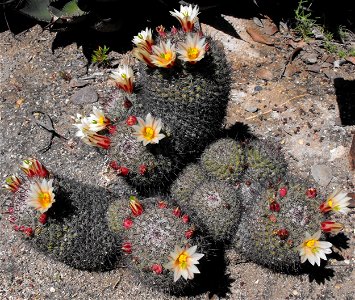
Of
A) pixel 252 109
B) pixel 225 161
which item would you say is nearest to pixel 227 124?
pixel 252 109

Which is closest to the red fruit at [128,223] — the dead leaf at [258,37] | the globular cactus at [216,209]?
the globular cactus at [216,209]

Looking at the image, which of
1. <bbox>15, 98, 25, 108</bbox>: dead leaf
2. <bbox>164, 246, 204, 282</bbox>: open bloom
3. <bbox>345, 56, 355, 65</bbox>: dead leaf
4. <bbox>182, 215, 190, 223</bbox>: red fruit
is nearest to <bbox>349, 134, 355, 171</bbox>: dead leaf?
<bbox>345, 56, 355, 65</bbox>: dead leaf

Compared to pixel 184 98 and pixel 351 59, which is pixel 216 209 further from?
pixel 351 59

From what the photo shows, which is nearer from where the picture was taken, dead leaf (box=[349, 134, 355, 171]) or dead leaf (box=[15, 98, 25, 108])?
dead leaf (box=[349, 134, 355, 171])

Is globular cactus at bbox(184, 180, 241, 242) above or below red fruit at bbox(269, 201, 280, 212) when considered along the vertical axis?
below

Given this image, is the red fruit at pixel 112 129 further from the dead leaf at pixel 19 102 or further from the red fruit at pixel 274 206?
the dead leaf at pixel 19 102

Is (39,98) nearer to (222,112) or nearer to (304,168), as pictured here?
(222,112)

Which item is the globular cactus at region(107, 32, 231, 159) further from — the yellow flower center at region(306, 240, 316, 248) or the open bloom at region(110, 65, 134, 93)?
the yellow flower center at region(306, 240, 316, 248)
